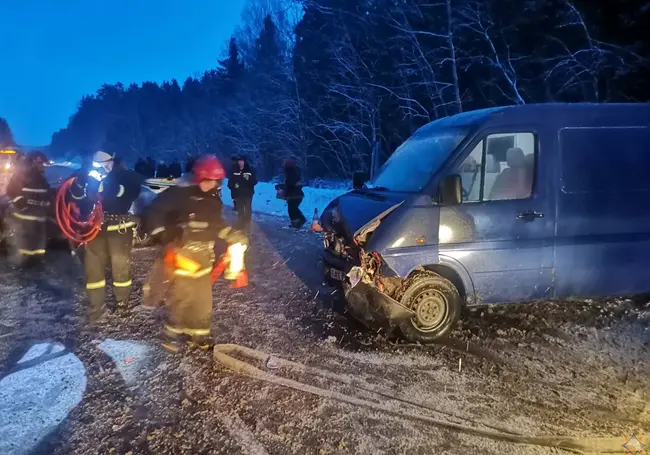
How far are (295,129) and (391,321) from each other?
27.7m

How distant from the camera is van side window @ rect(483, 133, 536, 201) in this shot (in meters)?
5.29

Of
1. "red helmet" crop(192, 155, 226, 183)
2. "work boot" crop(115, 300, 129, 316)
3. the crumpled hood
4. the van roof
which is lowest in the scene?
"work boot" crop(115, 300, 129, 316)

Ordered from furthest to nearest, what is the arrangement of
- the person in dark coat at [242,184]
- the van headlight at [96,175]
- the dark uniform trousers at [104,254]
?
1. the person in dark coat at [242,184]
2. the van headlight at [96,175]
3. the dark uniform trousers at [104,254]

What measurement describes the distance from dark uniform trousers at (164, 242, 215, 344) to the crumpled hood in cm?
145

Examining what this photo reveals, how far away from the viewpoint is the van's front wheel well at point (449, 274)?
5215mm

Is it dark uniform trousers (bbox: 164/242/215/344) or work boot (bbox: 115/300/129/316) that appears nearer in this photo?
dark uniform trousers (bbox: 164/242/215/344)

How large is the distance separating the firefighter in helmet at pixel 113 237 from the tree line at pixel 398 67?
1.71 meters

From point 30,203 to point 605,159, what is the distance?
8001 millimetres

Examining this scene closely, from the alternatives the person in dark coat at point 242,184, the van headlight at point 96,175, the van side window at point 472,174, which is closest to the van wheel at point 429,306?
the van side window at point 472,174

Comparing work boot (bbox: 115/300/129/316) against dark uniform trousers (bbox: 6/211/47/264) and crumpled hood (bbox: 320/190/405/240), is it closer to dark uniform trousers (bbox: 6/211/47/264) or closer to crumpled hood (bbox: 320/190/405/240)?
crumpled hood (bbox: 320/190/405/240)

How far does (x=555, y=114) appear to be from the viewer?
217 inches

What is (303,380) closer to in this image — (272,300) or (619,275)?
(272,300)

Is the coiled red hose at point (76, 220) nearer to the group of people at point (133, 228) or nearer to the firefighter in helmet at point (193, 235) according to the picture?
the group of people at point (133, 228)

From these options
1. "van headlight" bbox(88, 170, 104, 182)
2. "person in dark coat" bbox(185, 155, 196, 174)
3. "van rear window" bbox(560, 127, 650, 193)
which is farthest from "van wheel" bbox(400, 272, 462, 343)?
"van headlight" bbox(88, 170, 104, 182)
